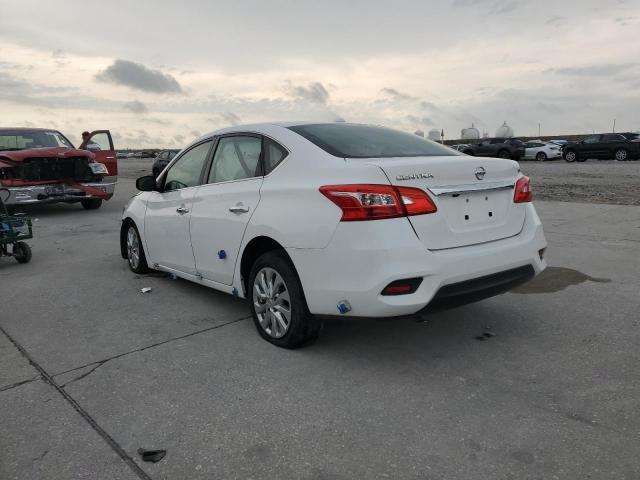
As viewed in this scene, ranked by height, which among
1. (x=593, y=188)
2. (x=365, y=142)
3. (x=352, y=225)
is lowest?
(x=593, y=188)

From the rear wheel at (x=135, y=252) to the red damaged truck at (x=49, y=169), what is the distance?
5.48 metres

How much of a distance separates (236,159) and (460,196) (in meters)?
1.86

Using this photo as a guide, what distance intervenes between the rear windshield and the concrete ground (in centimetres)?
121

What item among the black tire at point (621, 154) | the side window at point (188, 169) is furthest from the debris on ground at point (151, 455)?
the black tire at point (621, 154)

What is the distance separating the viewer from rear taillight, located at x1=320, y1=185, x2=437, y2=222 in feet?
Result: 10.3

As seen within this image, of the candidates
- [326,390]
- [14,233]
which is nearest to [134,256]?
[14,233]

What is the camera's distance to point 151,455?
2564mm

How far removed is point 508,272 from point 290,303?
1452 millimetres

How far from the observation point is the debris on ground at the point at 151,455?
2.53 m

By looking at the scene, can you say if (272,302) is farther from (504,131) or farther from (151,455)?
(504,131)

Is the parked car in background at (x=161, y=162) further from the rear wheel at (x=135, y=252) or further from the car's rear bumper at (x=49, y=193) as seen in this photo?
the rear wheel at (x=135, y=252)

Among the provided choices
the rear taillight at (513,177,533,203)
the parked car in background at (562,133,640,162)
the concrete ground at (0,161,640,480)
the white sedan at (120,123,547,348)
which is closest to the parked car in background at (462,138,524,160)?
the parked car in background at (562,133,640,162)

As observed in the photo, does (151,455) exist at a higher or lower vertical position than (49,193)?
lower

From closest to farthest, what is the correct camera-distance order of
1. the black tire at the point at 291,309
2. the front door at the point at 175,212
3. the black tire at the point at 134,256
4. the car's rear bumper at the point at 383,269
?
the car's rear bumper at the point at 383,269 → the black tire at the point at 291,309 → the front door at the point at 175,212 → the black tire at the point at 134,256
